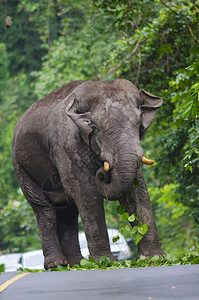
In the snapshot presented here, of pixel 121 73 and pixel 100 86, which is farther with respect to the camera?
pixel 121 73

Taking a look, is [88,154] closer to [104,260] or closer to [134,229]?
[134,229]

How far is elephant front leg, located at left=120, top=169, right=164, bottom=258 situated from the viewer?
872cm

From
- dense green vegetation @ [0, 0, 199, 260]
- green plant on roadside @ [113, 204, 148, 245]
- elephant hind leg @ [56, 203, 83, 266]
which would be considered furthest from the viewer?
dense green vegetation @ [0, 0, 199, 260]

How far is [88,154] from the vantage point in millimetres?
8930

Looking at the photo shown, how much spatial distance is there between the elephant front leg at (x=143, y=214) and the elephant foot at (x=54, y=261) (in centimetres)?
155

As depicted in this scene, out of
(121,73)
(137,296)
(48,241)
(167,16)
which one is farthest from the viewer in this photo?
(121,73)

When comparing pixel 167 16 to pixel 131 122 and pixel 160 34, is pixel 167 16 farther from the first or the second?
pixel 131 122

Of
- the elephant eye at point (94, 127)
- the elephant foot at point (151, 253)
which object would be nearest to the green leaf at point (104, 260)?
the elephant foot at point (151, 253)

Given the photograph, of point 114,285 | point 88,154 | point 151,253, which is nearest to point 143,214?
point 151,253

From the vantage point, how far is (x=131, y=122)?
27.4 feet

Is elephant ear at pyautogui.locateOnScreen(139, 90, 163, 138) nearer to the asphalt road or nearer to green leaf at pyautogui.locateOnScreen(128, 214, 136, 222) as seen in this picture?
green leaf at pyautogui.locateOnScreen(128, 214, 136, 222)

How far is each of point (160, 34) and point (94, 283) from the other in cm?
845

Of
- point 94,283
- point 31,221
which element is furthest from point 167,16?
point 31,221

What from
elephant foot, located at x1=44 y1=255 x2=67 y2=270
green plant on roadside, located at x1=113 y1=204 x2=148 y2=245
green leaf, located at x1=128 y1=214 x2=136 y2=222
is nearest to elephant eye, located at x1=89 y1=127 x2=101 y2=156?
green plant on roadside, located at x1=113 y1=204 x2=148 y2=245
